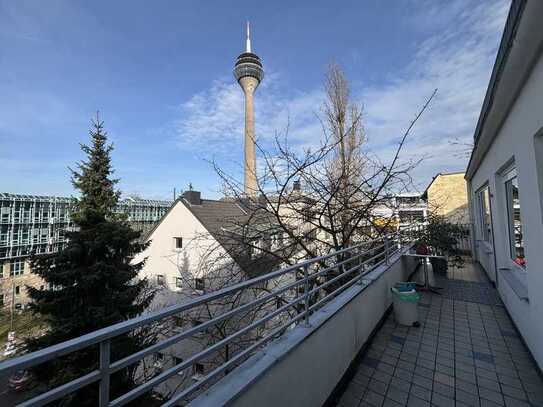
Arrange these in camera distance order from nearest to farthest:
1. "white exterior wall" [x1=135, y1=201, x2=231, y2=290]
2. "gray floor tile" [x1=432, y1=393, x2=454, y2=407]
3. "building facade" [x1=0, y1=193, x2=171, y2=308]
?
"gray floor tile" [x1=432, y1=393, x2=454, y2=407] < "white exterior wall" [x1=135, y1=201, x2=231, y2=290] < "building facade" [x1=0, y1=193, x2=171, y2=308]

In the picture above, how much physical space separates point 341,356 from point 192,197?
41.2ft

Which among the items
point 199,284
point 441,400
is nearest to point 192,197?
point 199,284

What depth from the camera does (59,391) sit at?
28.6 inches

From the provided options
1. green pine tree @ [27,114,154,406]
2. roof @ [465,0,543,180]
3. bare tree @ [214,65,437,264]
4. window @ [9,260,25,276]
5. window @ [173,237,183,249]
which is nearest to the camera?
roof @ [465,0,543,180]

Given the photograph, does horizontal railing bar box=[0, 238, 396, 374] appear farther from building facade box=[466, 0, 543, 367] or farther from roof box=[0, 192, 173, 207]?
roof box=[0, 192, 173, 207]

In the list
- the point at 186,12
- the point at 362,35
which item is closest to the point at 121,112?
the point at 186,12

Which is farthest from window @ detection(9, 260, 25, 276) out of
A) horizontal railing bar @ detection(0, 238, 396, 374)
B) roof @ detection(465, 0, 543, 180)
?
roof @ detection(465, 0, 543, 180)

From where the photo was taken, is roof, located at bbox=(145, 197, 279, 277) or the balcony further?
roof, located at bbox=(145, 197, 279, 277)

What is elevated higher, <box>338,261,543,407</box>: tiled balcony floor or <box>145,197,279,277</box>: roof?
<box>145,197,279,277</box>: roof

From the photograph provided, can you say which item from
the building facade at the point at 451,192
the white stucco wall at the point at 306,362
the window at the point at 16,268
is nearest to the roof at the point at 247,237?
the white stucco wall at the point at 306,362

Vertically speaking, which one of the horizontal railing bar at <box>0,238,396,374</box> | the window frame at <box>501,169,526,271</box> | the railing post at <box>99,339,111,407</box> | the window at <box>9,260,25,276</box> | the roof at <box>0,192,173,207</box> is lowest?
the window at <box>9,260,25,276</box>

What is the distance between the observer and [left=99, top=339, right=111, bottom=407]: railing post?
0.84 meters

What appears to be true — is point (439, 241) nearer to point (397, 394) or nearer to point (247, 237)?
point (247, 237)

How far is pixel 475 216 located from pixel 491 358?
21.3ft
